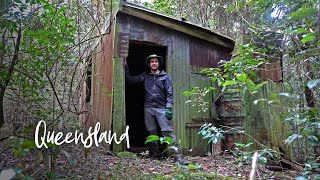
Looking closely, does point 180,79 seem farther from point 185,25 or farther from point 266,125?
point 266,125

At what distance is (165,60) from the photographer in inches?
262

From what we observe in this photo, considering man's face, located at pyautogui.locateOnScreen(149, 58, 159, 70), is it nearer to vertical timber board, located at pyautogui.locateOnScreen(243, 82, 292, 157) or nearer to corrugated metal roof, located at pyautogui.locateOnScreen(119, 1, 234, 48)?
corrugated metal roof, located at pyautogui.locateOnScreen(119, 1, 234, 48)

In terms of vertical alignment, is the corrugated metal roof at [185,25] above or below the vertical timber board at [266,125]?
above

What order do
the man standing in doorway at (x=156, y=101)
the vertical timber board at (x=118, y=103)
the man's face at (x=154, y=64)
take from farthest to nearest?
the man's face at (x=154, y=64) < the man standing in doorway at (x=156, y=101) < the vertical timber board at (x=118, y=103)

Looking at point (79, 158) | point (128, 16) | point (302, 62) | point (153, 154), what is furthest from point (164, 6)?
point (79, 158)

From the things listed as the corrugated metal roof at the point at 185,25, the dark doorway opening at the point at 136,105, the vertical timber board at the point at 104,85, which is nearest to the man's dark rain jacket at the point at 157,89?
Answer: the vertical timber board at the point at 104,85

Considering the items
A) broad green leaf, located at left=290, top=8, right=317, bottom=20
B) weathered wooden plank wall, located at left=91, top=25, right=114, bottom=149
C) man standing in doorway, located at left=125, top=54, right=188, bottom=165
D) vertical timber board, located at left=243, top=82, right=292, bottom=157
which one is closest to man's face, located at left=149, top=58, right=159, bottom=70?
man standing in doorway, located at left=125, top=54, right=188, bottom=165

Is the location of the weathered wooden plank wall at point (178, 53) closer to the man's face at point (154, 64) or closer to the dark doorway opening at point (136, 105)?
the man's face at point (154, 64)

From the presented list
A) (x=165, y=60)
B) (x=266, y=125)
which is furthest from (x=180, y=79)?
(x=266, y=125)

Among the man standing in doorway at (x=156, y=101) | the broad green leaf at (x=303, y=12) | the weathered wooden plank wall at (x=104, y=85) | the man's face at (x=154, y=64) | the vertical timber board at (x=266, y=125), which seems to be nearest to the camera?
the broad green leaf at (x=303, y=12)

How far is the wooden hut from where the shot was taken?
18.8 ft

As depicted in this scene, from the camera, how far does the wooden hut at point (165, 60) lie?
18.8 ft

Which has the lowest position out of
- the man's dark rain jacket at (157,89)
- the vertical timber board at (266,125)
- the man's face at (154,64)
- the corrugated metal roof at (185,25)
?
the vertical timber board at (266,125)

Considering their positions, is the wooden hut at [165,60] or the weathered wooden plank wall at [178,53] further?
the weathered wooden plank wall at [178,53]
